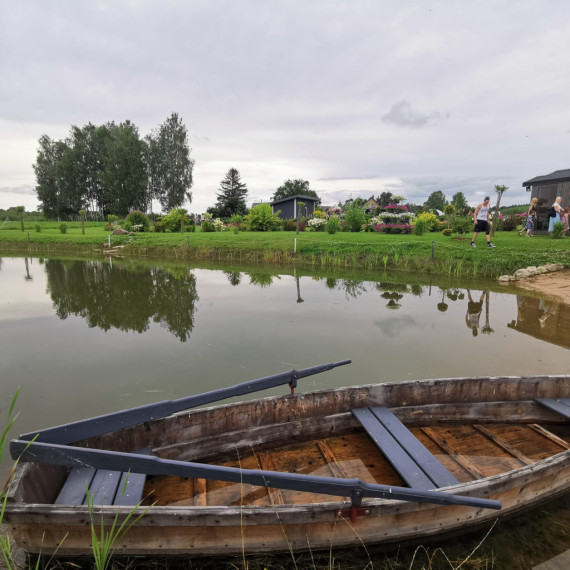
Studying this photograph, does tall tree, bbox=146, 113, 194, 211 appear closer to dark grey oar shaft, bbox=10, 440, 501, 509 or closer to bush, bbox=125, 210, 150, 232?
bush, bbox=125, 210, 150, 232

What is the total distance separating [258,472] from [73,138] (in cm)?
6207

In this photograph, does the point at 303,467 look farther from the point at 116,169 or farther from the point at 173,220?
the point at 116,169

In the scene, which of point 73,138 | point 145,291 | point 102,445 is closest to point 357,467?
point 102,445

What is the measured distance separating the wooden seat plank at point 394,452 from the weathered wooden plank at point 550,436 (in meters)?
2.22

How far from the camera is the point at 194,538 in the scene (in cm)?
291

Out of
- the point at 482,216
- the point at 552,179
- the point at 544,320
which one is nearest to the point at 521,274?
the point at 482,216

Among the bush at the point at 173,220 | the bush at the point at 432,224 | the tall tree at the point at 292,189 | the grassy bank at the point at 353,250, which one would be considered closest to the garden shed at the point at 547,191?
the grassy bank at the point at 353,250

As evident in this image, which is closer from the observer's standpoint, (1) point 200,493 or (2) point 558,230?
(1) point 200,493

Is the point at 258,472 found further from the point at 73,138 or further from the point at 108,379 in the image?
the point at 73,138

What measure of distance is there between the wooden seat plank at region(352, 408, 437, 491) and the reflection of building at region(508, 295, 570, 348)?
6712mm

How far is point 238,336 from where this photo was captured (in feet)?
Answer: 28.5

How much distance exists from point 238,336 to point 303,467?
4.98 metres

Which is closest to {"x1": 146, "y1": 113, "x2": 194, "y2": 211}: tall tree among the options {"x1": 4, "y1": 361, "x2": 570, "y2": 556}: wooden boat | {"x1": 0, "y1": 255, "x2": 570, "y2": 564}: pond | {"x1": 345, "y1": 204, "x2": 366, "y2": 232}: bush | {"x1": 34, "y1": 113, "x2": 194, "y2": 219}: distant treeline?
{"x1": 34, "y1": 113, "x2": 194, "y2": 219}: distant treeline

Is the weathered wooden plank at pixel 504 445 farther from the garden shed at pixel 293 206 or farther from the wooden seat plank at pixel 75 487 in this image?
the garden shed at pixel 293 206
